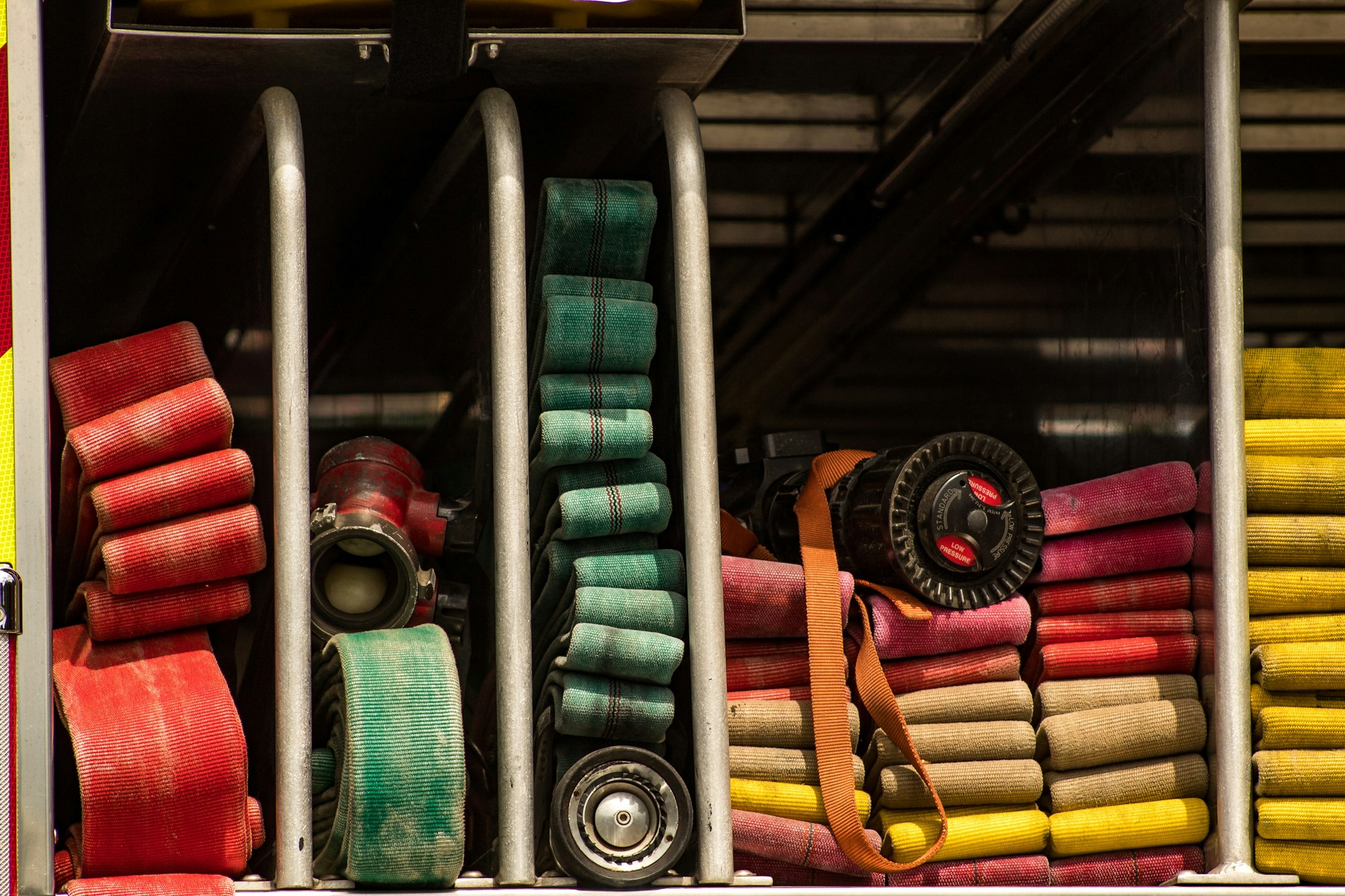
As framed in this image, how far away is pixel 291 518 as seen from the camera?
6.19ft

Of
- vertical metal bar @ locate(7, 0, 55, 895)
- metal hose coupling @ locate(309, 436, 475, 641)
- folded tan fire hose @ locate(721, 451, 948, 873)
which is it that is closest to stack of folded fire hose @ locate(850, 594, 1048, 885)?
folded tan fire hose @ locate(721, 451, 948, 873)

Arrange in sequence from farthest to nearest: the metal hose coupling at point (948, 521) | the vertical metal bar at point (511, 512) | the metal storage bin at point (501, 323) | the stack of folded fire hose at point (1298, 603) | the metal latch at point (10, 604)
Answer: the metal hose coupling at point (948, 521)
the stack of folded fire hose at point (1298, 603)
the vertical metal bar at point (511, 512)
the metal storage bin at point (501, 323)
the metal latch at point (10, 604)

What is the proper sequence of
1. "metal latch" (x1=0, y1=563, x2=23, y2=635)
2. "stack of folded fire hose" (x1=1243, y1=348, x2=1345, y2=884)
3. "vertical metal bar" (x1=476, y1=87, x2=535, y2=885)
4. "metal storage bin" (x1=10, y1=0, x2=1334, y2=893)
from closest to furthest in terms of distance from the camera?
1. "metal latch" (x1=0, y1=563, x2=23, y2=635)
2. "metal storage bin" (x1=10, y1=0, x2=1334, y2=893)
3. "vertical metal bar" (x1=476, y1=87, x2=535, y2=885)
4. "stack of folded fire hose" (x1=1243, y1=348, x2=1345, y2=884)

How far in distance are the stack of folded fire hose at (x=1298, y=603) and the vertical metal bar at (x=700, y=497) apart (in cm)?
75

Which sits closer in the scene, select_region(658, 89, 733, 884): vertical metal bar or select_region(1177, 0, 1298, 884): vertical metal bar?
select_region(658, 89, 733, 884): vertical metal bar

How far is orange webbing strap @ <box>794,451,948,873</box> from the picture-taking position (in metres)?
2.09

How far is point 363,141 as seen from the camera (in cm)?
246

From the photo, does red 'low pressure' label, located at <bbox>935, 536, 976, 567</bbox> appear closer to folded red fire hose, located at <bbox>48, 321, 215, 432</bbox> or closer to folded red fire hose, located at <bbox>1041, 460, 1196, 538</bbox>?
folded red fire hose, located at <bbox>1041, 460, 1196, 538</bbox>

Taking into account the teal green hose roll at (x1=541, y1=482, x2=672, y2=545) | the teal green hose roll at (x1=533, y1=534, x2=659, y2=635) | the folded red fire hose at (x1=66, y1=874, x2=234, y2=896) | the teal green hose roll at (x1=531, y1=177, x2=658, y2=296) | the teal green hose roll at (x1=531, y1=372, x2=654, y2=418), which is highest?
the teal green hose roll at (x1=531, y1=177, x2=658, y2=296)

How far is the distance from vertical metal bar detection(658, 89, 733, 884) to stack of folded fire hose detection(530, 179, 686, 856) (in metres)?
0.04

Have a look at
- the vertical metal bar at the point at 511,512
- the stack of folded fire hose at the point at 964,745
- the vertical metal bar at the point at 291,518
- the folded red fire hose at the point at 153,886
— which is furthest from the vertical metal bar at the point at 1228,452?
the folded red fire hose at the point at 153,886

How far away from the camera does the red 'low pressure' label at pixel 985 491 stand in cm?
226

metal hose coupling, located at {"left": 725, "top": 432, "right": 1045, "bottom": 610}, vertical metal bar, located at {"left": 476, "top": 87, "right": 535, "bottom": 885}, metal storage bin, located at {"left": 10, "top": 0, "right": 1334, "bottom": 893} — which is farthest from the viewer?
metal hose coupling, located at {"left": 725, "top": 432, "right": 1045, "bottom": 610}

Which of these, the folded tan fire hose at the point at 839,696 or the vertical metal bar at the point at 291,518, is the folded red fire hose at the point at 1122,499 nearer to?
the folded tan fire hose at the point at 839,696
